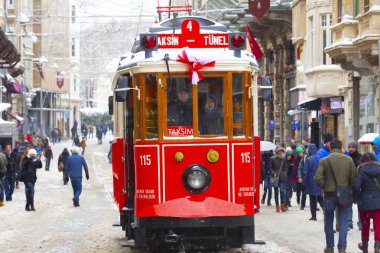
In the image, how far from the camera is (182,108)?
47.1 ft

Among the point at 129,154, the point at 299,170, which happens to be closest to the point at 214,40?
the point at 129,154

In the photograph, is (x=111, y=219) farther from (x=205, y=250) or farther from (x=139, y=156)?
(x=139, y=156)

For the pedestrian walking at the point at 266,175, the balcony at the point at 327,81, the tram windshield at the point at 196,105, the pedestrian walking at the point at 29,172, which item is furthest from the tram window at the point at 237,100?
the balcony at the point at 327,81

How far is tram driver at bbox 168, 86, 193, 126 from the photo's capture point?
47.0 ft

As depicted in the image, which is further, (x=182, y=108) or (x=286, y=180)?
(x=286, y=180)

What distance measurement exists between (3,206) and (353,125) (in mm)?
11648

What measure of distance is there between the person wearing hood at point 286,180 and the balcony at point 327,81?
9975 millimetres

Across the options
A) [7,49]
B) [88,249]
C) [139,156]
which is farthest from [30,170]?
[7,49]

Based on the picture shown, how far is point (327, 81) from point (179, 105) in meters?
23.5

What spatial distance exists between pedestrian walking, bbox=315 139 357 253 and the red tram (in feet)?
3.84

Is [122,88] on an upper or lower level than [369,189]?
upper

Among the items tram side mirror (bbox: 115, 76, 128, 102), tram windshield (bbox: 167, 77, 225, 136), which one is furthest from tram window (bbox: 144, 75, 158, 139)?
tram side mirror (bbox: 115, 76, 128, 102)

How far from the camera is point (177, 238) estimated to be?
14.3 meters

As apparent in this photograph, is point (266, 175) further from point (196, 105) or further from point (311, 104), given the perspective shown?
point (196, 105)
